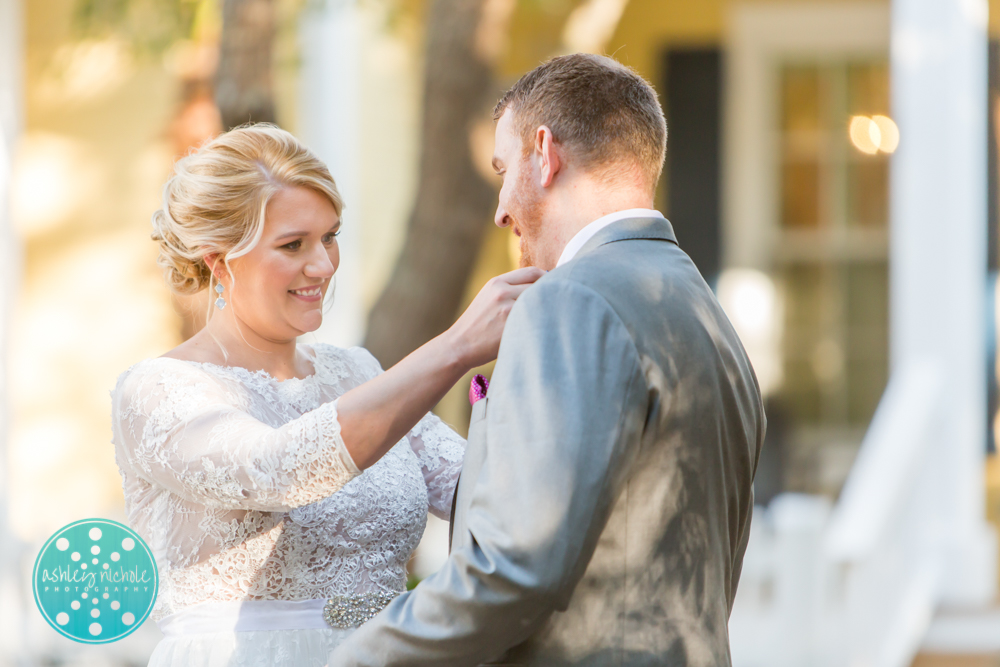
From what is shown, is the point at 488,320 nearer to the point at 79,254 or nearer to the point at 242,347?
the point at 242,347

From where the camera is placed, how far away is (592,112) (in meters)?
1.95

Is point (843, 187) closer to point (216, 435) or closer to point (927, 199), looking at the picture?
point (927, 199)

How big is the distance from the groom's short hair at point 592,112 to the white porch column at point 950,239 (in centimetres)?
439

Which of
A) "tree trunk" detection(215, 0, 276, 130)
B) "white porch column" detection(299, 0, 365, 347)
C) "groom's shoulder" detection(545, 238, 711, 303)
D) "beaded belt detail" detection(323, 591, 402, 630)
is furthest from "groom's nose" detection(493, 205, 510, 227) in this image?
"white porch column" detection(299, 0, 365, 347)

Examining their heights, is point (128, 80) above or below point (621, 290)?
above

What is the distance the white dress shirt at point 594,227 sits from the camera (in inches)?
76.4

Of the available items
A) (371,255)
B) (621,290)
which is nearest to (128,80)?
(371,255)

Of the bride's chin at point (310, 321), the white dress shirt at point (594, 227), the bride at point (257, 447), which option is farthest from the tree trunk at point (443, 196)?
the white dress shirt at point (594, 227)

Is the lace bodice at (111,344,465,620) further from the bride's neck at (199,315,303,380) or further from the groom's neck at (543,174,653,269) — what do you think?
the groom's neck at (543,174,653,269)

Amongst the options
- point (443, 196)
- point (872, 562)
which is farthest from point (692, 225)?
point (872, 562)

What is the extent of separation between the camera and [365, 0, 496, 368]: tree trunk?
5297mm

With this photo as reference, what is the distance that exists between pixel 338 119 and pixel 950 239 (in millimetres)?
3881

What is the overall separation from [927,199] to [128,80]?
4.87 m

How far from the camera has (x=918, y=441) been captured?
559 cm
